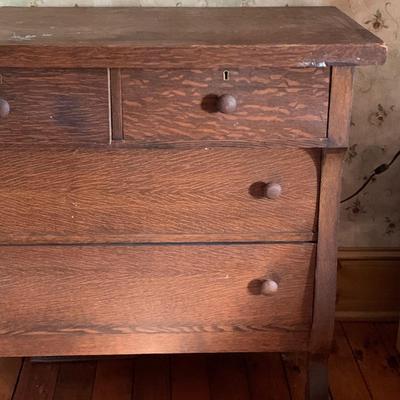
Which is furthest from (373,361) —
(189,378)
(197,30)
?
(197,30)

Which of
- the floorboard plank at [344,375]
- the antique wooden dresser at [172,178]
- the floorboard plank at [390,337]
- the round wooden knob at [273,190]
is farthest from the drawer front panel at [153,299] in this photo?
the floorboard plank at [390,337]

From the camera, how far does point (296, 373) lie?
180 cm

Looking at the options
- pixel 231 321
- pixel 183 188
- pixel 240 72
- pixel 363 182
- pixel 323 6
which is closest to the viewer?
pixel 240 72

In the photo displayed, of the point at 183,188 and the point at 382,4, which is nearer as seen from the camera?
the point at 183,188

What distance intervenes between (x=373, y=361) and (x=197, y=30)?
38.4 inches

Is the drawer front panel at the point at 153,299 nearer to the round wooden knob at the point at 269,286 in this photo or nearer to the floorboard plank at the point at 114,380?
the round wooden knob at the point at 269,286

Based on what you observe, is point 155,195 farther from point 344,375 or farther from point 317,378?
point 344,375

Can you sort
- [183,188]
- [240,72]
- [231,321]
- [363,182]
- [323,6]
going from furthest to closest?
[363,182] → [323,6] → [231,321] → [183,188] → [240,72]

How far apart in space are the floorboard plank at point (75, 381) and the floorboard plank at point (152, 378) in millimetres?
112

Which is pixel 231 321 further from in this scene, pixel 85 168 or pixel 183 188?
pixel 85 168

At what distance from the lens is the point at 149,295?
1441mm

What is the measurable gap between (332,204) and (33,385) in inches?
34.1

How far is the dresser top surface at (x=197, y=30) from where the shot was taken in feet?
4.04

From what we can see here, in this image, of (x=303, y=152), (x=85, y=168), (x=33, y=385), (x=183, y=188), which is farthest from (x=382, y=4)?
(x=33, y=385)
